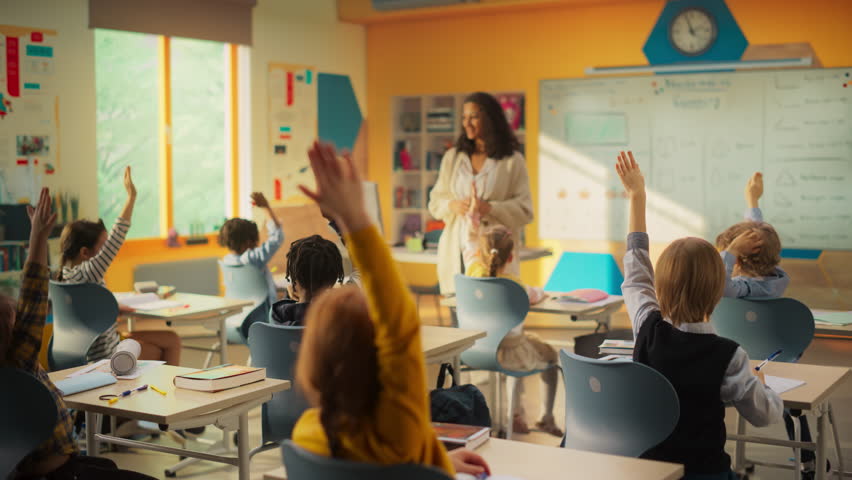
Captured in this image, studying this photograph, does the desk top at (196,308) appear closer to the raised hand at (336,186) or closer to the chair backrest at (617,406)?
the chair backrest at (617,406)

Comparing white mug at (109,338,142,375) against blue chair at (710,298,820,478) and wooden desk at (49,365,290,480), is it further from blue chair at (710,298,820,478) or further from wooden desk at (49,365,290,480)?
blue chair at (710,298,820,478)

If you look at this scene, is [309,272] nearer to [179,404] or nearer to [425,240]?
[179,404]

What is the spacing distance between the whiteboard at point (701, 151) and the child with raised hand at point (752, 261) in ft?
12.8

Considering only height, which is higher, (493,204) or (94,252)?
(493,204)

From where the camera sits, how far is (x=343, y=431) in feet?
4.83

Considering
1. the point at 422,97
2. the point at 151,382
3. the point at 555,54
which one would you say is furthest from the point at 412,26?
the point at 151,382

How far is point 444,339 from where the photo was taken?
143 inches

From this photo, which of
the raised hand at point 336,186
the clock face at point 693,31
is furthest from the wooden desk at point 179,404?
the clock face at point 693,31

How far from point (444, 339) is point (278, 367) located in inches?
30.2

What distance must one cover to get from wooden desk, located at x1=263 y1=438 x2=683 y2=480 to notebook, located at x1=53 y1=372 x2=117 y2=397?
1.11m

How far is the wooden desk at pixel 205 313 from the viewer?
4.60 m

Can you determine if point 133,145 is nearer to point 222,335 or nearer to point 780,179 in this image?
point 222,335

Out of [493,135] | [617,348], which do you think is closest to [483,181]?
[493,135]

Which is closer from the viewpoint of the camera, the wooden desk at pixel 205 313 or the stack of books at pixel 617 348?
the stack of books at pixel 617 348
